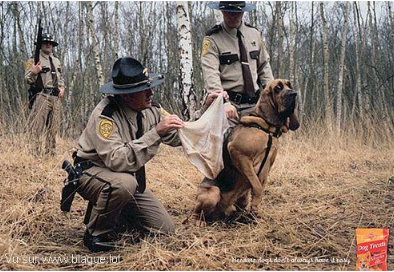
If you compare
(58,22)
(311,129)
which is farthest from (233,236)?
(58,22)

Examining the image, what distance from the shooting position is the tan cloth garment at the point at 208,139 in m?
3.69

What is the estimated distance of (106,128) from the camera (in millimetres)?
3248

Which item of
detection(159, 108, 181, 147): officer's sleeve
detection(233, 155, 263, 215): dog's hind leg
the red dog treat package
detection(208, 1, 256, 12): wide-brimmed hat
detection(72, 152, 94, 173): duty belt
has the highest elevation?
detection(208, 1, 256, 12): wide-brimmed hat

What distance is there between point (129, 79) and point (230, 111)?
105 cm

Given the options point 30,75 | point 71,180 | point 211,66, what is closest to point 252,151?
point 211,66

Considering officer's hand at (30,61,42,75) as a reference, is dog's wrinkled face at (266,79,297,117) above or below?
below

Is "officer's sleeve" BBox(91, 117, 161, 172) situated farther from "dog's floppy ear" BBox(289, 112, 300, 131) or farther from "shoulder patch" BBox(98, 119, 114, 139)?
"dog's floppy ear" BBox(289, 112, 300, 131)

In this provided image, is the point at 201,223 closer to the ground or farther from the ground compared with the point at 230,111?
closer to the ground

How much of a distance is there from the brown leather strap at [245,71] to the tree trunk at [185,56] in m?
3.22

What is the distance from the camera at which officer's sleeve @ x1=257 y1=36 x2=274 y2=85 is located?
446 centimetres

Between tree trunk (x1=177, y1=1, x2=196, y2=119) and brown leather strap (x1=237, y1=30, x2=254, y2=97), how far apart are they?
322 cm

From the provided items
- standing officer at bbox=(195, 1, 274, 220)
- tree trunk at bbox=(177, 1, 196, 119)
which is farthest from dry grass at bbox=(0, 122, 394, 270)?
tree trunk at bbox=(177, 1, 196, 119)

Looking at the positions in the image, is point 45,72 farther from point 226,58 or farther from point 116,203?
point 116,203

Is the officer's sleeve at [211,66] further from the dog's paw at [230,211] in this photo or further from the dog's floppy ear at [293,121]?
the dog's paw at [230,211]
